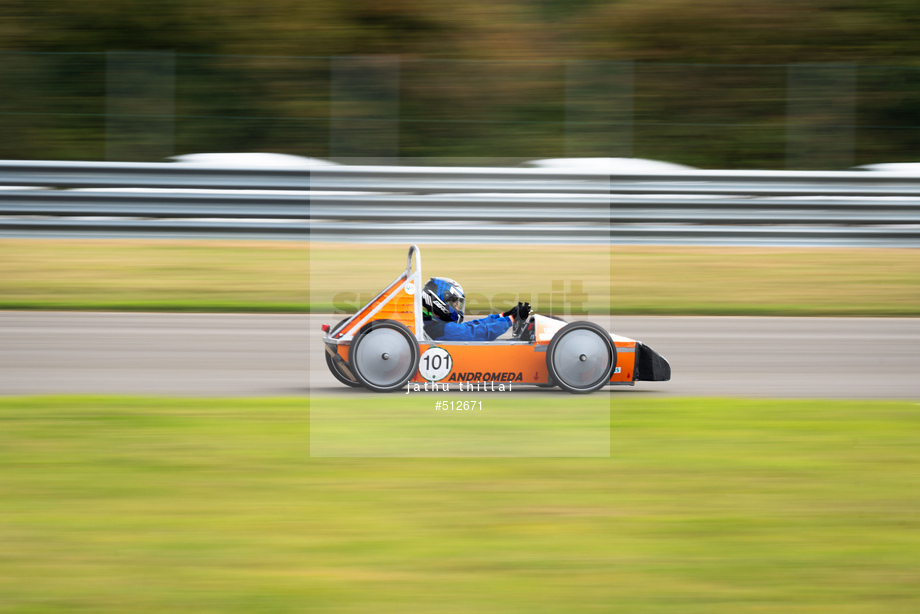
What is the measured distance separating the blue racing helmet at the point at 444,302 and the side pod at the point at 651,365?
112 cm

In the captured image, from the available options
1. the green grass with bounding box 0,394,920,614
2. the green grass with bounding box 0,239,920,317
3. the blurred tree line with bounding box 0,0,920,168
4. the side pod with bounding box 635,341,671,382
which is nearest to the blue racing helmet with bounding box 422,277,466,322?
the green grass with bounding box 0,394,920,614

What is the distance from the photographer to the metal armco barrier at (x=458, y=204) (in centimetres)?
1099

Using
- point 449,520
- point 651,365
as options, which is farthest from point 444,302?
point 449,520

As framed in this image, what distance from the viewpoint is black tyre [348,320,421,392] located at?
615 cm

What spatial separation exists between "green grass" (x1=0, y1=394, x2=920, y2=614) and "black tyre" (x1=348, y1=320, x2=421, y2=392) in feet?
1.88

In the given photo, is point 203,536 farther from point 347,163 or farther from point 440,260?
point 347,163

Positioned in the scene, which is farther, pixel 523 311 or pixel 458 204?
pixel 458 204

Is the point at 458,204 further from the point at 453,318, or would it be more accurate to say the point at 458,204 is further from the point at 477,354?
the point at 477,354

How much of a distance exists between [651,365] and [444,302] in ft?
4.36

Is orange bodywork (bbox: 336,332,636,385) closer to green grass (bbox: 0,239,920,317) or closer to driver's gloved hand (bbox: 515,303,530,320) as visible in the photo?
driver's gloved hand (bbox: 515,303,530,320)

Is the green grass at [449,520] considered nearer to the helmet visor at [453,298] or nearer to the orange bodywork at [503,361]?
the orange bodywork at [503,361]

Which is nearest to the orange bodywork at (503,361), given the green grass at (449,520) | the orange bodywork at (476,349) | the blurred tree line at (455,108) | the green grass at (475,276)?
the orange bodywork at (476,349)

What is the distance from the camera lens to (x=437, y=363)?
20.2 feet

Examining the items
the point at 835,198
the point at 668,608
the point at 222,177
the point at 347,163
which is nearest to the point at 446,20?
the point at 347,163
